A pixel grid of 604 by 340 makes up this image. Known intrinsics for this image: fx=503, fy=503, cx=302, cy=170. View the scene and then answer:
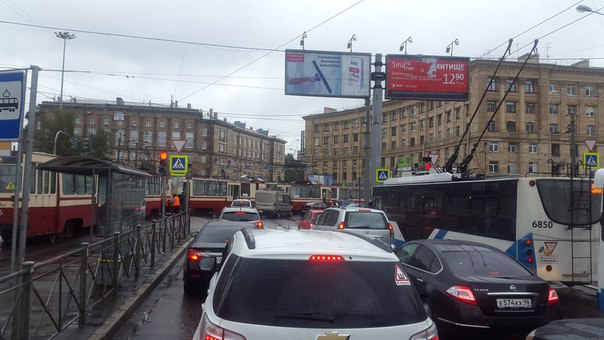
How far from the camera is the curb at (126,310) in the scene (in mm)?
6477

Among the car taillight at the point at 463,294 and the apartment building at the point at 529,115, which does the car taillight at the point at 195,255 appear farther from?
the apartment building at the point at 529,115

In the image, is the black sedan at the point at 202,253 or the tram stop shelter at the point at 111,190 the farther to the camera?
the tram stop shelter at the point at 111,190

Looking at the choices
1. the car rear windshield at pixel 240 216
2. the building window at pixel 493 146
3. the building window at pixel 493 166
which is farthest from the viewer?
the building window at pixel 493 146

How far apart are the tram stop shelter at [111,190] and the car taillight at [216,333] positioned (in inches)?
294

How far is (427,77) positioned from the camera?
83.8ft

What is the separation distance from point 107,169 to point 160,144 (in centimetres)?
8611

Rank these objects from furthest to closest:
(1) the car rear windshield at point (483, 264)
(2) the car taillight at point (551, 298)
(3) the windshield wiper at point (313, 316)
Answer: (1) the car rear windshield at point (483, 264) < (2) the car taillight at point (551, 298) < (3) the windshield wiper at point (313, 316)

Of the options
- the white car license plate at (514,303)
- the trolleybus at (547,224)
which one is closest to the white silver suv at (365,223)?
the trolleybus at (547,224)

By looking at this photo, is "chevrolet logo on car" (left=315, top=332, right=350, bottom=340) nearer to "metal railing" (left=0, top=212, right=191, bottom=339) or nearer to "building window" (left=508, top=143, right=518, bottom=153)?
"metal railing" (left=0, top=212, right=191, bottom=339)

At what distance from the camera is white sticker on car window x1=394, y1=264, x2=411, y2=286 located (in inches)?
138

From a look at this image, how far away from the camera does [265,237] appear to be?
4.09 meters

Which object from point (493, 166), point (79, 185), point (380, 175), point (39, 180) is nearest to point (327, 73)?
point (380, 175)

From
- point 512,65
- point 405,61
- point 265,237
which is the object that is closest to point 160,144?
point 512,65

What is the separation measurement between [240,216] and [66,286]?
359 inches
